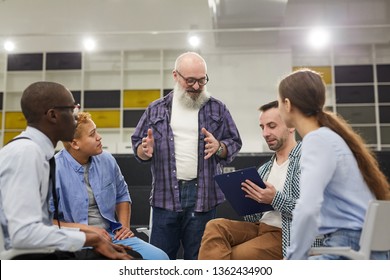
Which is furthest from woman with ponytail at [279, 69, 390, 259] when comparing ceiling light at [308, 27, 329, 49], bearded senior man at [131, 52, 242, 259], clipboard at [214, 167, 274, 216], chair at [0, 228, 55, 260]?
ceiling light at [308, 27, 329, 49]

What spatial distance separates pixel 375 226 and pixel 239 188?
0.63 metres

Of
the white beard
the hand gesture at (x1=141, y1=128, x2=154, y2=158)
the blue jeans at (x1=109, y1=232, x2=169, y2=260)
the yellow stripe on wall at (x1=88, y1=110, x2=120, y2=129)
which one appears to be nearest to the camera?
the blue jeans at (x1=109, y1=232, x2=169, y2=260)

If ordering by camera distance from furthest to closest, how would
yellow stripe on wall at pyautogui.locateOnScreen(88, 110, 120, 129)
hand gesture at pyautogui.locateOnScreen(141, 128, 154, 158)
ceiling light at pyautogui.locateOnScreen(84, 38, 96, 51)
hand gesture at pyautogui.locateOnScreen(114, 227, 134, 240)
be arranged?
ceiling light at pyautogui.locateOnScreen(84, 38, 96, 51), yellow stripe on wall at pyautogui.locateOnScreen(88, 110, 120, 129), hand gesture at pyautogui.locateOnScreen(141, 128, 154, 158), hand gesture at pyautogui.locateOnScreen(114, 227, 134, 240)

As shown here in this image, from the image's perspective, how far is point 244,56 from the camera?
745 centimetres

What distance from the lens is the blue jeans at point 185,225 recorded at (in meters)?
2.24

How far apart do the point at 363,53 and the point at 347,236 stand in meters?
6.72

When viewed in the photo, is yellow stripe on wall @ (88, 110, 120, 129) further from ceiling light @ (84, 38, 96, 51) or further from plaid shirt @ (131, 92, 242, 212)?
plaid shirt @ (131, 92, 242, 212)

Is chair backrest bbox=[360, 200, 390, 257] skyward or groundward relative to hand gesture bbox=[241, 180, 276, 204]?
groundward

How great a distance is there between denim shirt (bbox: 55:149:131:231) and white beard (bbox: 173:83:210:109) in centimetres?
50

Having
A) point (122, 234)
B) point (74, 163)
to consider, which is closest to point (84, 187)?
point (74, 163)

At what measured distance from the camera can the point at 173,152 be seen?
2297 mm

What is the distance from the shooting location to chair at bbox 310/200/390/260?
1241 millimetres

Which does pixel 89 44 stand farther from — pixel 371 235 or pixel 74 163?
pixel 371 235

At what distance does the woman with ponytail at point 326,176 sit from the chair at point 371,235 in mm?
34
